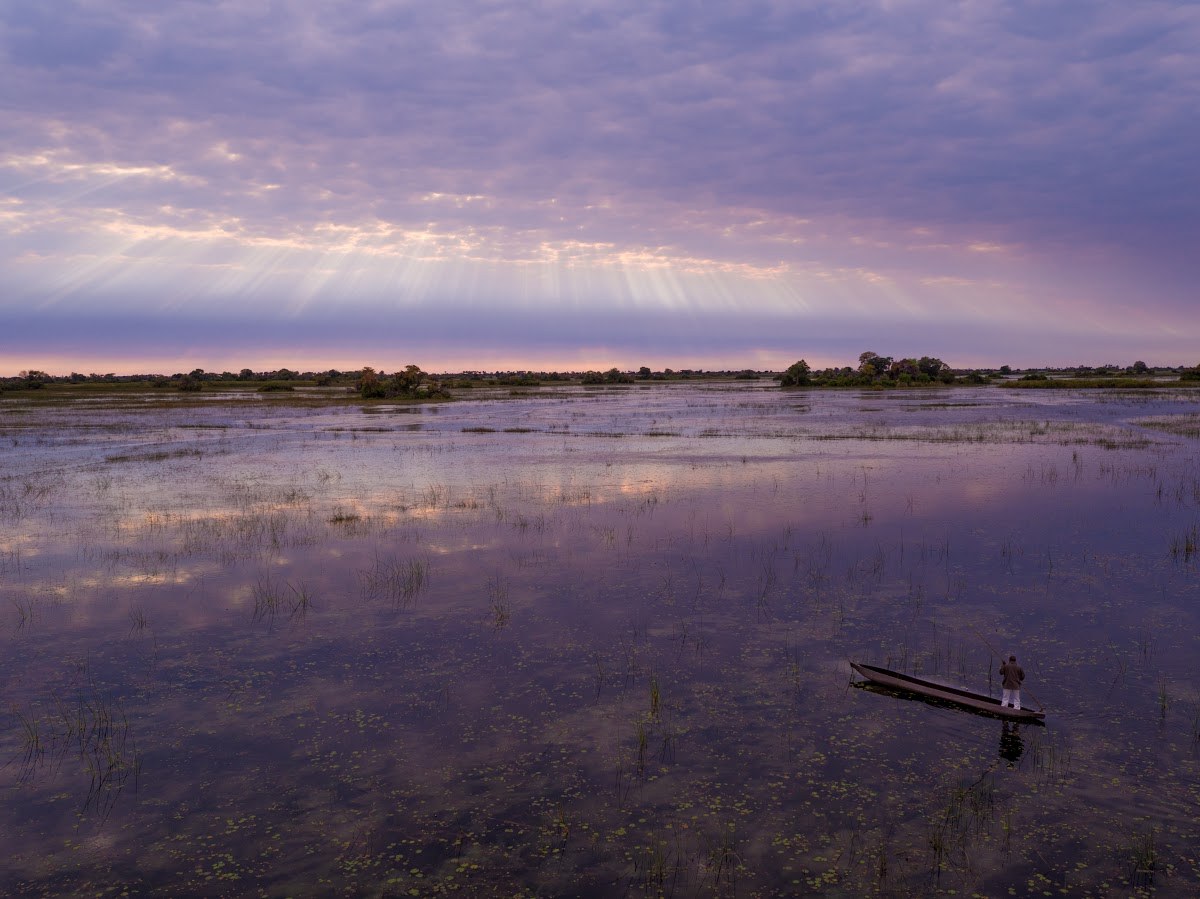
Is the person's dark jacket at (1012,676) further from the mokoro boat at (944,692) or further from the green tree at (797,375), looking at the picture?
the green tree at (797,375)

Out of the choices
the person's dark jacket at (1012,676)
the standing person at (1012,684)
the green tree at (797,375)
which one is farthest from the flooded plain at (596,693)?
the green tree at (797,375)

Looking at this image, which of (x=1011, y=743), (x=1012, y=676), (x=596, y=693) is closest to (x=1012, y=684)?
(x=1012, y=676)

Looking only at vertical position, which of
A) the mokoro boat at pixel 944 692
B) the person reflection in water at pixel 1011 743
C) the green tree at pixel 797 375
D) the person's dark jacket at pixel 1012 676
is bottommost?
the person reflection in water at pixel 1011 743

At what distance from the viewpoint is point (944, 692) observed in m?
10.2

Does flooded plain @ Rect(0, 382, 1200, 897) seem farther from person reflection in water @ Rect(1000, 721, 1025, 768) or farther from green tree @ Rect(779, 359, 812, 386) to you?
green tree @ Rect(779, 359, 812, 386)

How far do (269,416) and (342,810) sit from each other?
61068mm

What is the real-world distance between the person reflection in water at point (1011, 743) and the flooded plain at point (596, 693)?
1.7 inches

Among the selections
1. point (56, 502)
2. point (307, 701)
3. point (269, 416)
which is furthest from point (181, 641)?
point (269, 416)

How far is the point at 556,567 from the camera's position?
55.4 feet

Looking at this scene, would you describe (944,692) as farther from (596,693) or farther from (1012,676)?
(596,693)

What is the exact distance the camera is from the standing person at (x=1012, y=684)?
970 centimetres

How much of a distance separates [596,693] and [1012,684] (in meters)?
5.24

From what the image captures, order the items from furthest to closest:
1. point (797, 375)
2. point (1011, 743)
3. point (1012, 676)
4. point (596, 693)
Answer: point (797, 375)
point (596, 693)
point (1012, 676)
point (1011, 743)

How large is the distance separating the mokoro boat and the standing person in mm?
87
